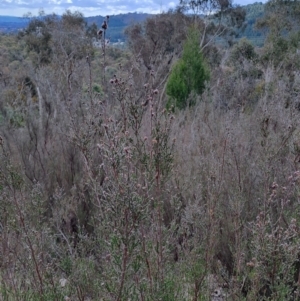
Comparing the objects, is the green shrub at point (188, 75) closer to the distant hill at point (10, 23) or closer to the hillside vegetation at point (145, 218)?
the distant hill at point (10, 23)

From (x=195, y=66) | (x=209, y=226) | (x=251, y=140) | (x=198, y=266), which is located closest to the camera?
(x=198, y=266)

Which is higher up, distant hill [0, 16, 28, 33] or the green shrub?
distant hill [0, 16, 28, 33]

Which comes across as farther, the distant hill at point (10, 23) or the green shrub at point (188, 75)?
the distant hill at point (10, 23)

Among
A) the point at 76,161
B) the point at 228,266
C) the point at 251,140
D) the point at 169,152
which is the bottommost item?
the point at 228,266

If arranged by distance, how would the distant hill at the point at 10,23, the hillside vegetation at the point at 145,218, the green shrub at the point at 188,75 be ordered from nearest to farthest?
the hillside vegetation at the point at 145,218, the green shrub at the point at 188,75, the distant hill at the point at 10,23

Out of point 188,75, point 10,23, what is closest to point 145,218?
point 188,75

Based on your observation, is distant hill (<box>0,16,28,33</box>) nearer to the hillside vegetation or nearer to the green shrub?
the green shrub

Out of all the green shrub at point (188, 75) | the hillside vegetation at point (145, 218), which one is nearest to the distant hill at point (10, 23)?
the green shrub at point (188, 75)

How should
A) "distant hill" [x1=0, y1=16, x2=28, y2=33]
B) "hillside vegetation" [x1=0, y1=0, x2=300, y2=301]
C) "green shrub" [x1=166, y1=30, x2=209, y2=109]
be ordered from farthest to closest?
"distant hill" [x1=0, y1=16, x2=28, y2=33], "green shrub" [x1=166, y1=30, x2=209, y2=109], "hillside vegetation" [x1=0, y1=0, x2=300, y2=301]

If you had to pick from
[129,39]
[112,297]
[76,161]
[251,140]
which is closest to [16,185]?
[112,297]

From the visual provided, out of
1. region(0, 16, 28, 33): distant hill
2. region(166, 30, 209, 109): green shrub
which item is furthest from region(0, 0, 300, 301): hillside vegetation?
region(0, 16, 28, 33): distant hill

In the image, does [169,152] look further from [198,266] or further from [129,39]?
[129,39]

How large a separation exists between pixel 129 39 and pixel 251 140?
20.5m

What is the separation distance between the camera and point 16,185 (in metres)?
2.48
